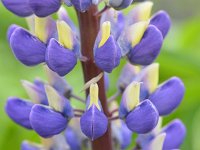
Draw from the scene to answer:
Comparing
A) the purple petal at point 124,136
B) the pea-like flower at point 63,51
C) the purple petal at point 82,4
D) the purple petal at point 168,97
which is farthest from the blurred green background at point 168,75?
the purple petal at point 82,4

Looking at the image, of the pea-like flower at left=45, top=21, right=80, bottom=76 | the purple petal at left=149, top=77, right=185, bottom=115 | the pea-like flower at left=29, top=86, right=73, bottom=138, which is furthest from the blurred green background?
the pea-like flower at left=45, top=21, right=80, bottom=76

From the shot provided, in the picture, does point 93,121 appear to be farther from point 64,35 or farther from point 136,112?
point 64,35

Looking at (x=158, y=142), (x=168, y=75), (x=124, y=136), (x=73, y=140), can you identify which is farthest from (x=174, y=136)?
(x=168, y=75)

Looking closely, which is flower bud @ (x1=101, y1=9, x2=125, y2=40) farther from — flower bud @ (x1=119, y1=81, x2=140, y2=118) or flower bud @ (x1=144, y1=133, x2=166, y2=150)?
flower bud @ (x1=144, y1=133, x2=166, y2=150)

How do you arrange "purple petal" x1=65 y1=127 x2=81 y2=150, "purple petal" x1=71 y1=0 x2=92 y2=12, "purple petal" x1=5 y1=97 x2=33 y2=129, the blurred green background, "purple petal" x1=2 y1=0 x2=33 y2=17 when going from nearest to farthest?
"purple petal" x1=71 y1=0 x2=92 y2=12 → "purple petal" x1=2 y1=0 x2=33 y2=17 → "purple petal" x1=5 y1=97 x2=33 y2=129 → "purple petal" x1=65 y1=127 x2=81 y2=150 → the blurred green background

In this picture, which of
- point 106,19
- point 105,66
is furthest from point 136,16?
point 105,66
